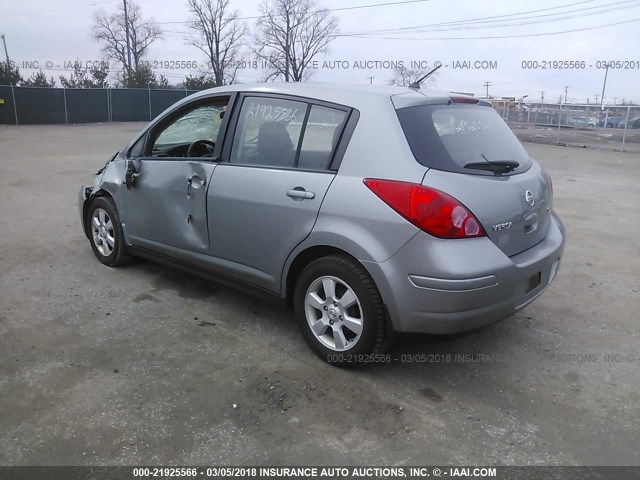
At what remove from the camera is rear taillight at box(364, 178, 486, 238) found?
9.16 ft

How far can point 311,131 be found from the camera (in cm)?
334

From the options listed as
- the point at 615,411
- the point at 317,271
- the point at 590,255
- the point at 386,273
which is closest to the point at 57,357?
the point at 317,271

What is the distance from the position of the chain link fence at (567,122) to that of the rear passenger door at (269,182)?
1982 cm

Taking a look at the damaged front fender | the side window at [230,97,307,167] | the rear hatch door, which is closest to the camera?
the rear hatch door

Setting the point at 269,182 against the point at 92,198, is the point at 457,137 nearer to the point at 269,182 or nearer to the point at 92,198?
the point at 269,182

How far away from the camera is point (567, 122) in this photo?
25.1 meters

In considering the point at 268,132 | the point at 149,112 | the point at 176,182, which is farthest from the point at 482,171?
the point at 149,112

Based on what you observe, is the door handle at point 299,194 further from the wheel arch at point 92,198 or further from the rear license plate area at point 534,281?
the wheel arch at point 92,198

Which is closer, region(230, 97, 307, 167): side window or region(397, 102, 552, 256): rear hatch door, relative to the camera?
region(397, 102, 552, 256): rear hatch door

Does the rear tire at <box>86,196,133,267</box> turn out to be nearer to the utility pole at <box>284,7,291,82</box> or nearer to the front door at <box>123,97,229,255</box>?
the front door at <box>123,97,229,255</box>

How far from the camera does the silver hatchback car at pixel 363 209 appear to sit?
2836 mm

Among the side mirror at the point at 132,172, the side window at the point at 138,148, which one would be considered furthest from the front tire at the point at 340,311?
the side window at the point at 138,148

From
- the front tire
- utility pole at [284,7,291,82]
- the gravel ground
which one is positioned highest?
utility pole at [284,7,291,82]

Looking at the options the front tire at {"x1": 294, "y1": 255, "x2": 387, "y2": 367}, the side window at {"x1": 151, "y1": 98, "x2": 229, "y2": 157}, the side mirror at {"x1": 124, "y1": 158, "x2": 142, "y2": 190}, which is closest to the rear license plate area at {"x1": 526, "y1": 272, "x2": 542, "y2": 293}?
the front tire at {"x1": 294, "y1": 255, "x2": 387, "y2": 367}
